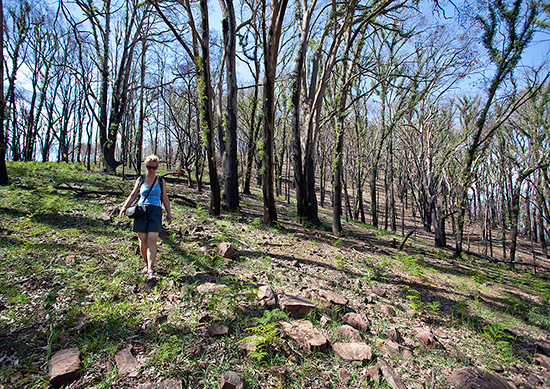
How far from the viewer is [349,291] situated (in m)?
4.41

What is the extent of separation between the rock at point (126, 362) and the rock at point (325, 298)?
2375 millimetres

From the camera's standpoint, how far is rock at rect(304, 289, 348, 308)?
365 centimetres

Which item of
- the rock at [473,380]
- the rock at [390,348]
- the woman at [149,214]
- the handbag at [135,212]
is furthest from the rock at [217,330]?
the rock at [473,380]

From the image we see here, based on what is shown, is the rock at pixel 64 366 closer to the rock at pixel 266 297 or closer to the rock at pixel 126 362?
the rock at pixel 126 362

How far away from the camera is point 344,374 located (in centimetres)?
238

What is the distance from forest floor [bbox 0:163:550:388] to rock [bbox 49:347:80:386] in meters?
0.06

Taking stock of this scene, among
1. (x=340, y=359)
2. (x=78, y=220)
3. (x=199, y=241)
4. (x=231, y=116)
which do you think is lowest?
(x=340, y=359)

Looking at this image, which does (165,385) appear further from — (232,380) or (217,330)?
(217,330)

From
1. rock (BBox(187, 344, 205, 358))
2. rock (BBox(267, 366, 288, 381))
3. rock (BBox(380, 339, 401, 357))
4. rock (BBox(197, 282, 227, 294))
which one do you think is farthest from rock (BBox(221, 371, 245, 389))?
rock (BBox(380, 339, 401, 357))

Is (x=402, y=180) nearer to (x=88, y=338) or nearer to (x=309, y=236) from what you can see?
(x=309, y=236)

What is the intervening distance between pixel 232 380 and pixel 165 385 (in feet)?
1.68

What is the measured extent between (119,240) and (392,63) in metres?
13.7

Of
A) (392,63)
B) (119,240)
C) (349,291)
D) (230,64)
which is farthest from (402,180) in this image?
(119,240)

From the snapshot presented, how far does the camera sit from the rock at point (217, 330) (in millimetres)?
2671
